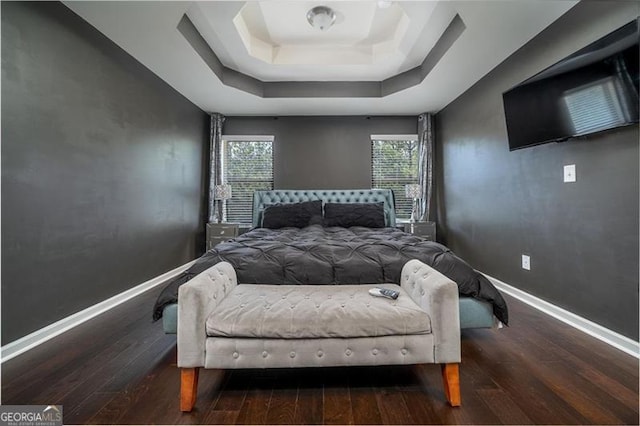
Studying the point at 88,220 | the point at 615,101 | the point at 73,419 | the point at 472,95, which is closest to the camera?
the point at 73,419

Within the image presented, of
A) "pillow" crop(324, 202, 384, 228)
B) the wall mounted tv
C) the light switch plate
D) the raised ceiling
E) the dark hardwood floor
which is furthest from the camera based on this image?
"pillow" crop(324, 202, 384, 228)

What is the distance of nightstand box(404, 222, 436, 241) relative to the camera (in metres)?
4.44

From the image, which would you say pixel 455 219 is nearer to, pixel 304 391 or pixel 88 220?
pixel 304 391

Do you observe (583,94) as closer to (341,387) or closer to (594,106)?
(594,106)

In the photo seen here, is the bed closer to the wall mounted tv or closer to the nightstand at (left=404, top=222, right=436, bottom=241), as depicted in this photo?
the wall mounted tv

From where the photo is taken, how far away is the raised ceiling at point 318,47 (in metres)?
2.41

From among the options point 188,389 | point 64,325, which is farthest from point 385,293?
point 64,325

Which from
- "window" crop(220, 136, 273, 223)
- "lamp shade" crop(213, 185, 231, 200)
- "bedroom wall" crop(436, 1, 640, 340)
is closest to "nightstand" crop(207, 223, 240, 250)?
"lamp shade" crop(213, 185, 231, 200)

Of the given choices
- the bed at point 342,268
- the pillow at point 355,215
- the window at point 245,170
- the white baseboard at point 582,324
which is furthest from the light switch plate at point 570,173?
the window at point 245,170

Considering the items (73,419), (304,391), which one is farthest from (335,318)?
(73,419)

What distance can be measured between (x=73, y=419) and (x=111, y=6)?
2.89 m

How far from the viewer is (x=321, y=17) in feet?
9.24

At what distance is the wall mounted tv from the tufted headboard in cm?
217

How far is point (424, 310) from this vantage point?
150 cm
